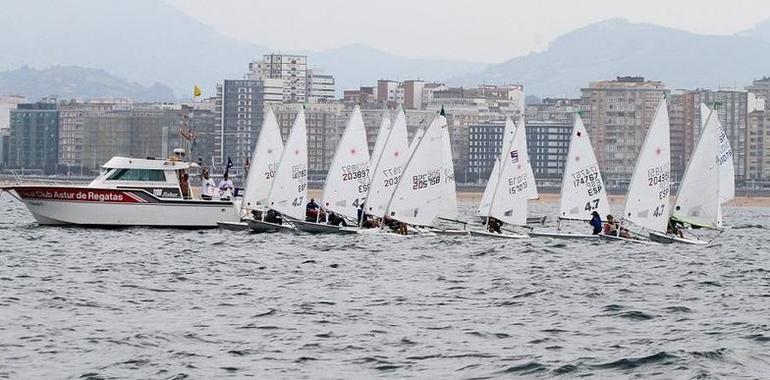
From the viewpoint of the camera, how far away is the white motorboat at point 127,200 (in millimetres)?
58688

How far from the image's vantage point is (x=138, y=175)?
59.3 meters

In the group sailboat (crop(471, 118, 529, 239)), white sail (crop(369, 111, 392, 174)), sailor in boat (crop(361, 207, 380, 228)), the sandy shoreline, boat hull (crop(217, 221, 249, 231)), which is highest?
white sail (crop(369, 111, 392, 174))

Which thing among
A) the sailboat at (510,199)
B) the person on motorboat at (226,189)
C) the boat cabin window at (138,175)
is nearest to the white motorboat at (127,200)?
the boat cabin window at (138,175)

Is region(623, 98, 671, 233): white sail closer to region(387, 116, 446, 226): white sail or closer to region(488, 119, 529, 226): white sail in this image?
region(488, 119, 529, 226): white sail

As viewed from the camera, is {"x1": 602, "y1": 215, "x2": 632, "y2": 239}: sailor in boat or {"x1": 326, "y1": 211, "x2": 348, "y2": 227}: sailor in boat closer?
{"x1": 602, "y1": 215, "x2": 632, "y2": 239}: sailor in boat

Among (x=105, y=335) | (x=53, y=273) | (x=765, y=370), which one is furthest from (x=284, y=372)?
(x=53, y=273)

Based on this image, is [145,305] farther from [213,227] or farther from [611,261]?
[213,227]

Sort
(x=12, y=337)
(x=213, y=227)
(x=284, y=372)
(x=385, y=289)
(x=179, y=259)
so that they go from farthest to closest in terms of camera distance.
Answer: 1. (x=213, y=227)
2. (x=179, y=259)
3. (x=385, y=289)
4. (x=12, y=337)
5. (x=284, y=372)

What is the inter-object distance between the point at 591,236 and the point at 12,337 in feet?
103

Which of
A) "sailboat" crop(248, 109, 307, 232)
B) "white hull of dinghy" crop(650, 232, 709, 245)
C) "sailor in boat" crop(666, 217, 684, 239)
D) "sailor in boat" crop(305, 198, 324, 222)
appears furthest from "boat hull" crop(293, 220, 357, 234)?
"sailor in boat" crop(666, 217, 684, 239)

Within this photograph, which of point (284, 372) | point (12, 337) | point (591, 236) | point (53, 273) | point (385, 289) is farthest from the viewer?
point (591, 236)

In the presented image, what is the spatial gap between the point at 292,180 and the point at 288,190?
47 centimetres

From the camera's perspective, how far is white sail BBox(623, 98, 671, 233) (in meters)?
54.3

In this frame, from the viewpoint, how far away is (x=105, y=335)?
91.9ft
